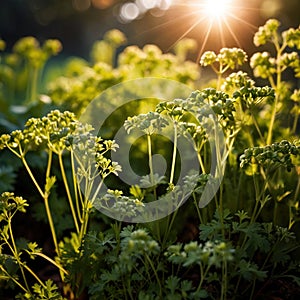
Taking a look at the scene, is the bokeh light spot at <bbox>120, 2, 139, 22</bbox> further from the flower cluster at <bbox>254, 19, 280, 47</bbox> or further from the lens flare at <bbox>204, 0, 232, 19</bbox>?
the flower cluster at <bbox>254, 19, 280, 47</bbox>

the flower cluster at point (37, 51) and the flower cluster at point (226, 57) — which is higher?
the flower cluster at point (37, 51)

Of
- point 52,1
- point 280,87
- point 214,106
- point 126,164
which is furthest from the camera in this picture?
point 52,1

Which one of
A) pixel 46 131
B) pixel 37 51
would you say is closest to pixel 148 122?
pixel 46 131

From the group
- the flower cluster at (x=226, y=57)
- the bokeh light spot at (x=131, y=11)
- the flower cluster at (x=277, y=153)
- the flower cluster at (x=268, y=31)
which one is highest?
the bokeh light spot at (x=131, y=11)

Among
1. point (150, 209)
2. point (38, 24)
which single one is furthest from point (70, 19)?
point (150, 209)

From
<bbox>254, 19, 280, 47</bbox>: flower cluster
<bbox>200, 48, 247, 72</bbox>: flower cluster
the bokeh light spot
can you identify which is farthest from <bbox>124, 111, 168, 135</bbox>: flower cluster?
the bokeh light spot

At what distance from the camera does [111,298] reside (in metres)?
1.39

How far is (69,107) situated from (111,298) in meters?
1.08

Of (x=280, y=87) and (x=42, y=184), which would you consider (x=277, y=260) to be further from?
(x=42, y=184)

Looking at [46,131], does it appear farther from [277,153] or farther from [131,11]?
[131,11]

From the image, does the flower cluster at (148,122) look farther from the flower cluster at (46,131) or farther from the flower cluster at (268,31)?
the flower cluster at (268,31)

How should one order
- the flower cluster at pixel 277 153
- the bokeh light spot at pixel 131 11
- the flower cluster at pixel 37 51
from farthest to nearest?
the bokeh light spot at pixel 131 11 < the flower cluster at pixel 37 51 < the flower cluster at pixel 277 153

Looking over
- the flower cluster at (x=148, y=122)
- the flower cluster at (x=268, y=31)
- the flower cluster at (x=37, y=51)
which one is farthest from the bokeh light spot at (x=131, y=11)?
the flower cluster at (x=148, y=122)

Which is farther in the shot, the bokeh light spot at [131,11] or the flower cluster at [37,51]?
the bokeh light spot at [131,11]
